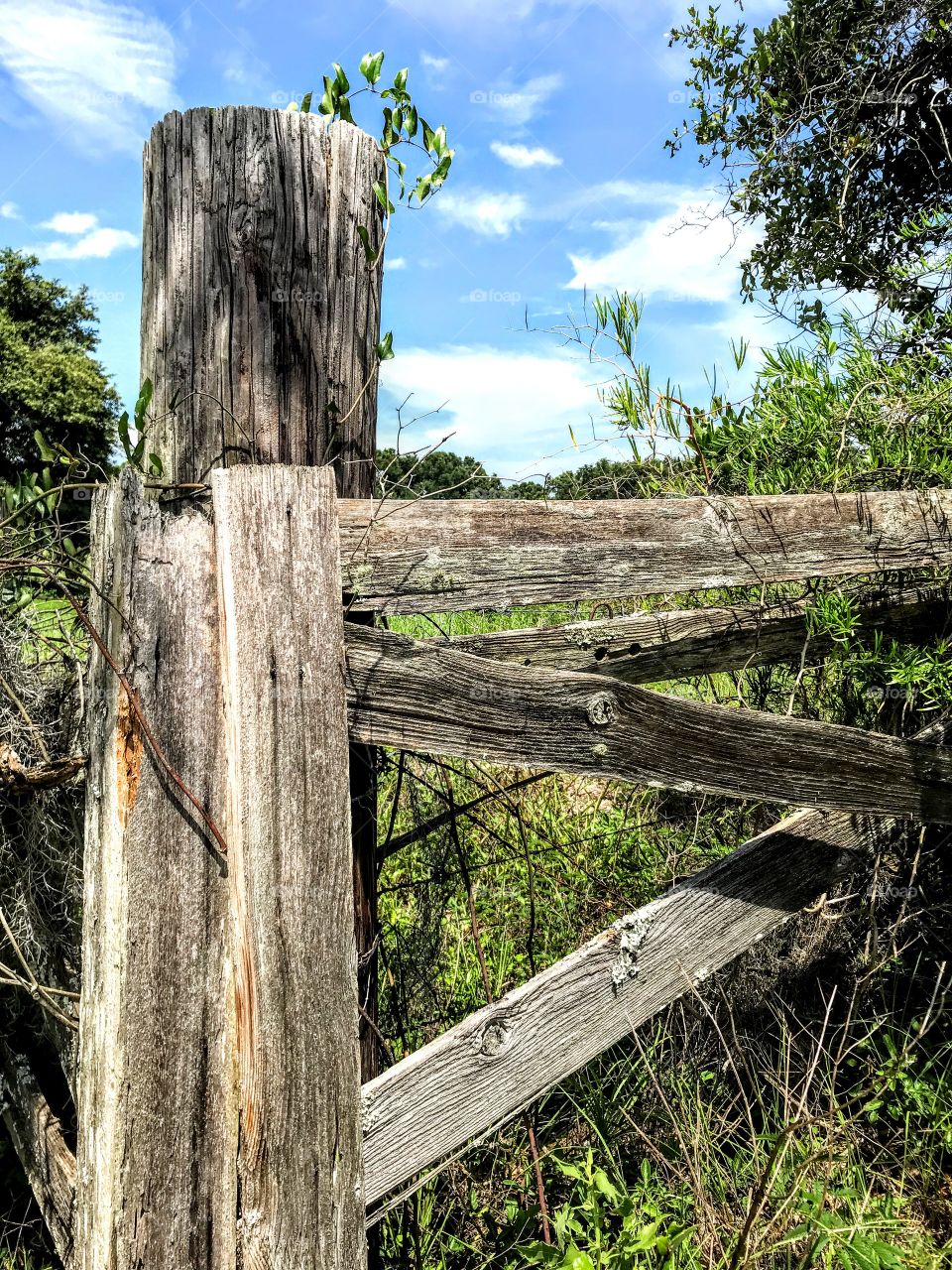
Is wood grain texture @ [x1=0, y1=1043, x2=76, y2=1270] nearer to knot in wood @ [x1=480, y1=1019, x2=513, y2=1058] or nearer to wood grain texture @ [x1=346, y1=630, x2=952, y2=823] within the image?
knot in wood @ [x1=480, y1=1019, x2=513, y2=1058]

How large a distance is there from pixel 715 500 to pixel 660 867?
2.09 m

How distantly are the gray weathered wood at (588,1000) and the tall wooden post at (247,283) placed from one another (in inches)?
45.9

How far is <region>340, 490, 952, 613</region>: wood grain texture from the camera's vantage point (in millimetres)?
1665

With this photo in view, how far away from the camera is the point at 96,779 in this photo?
1.57 meters

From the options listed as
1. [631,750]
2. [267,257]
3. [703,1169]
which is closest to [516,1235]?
[703,1169]

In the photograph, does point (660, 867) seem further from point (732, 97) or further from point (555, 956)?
point (732, 97)

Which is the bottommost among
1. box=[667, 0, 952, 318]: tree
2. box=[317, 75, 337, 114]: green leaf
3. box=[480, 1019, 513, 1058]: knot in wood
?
box=[480, 1019, 513, 1058]: knot in wood

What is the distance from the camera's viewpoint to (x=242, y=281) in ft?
5.64

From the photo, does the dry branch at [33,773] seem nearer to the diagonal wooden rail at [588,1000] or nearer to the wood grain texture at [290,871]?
the wood grain texture at [290,871]

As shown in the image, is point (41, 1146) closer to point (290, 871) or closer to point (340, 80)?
point (290, 871)

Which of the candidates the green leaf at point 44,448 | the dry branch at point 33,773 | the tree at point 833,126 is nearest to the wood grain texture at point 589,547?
the green leaf at point 44,448

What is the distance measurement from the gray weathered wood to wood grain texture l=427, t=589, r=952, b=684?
57 centimetres

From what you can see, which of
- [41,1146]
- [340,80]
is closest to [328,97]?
[340,80]

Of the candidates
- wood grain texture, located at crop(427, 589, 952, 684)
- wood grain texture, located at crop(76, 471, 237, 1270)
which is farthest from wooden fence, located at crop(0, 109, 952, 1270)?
wood grain texture, located at crop(427, 589, 952, 684)
